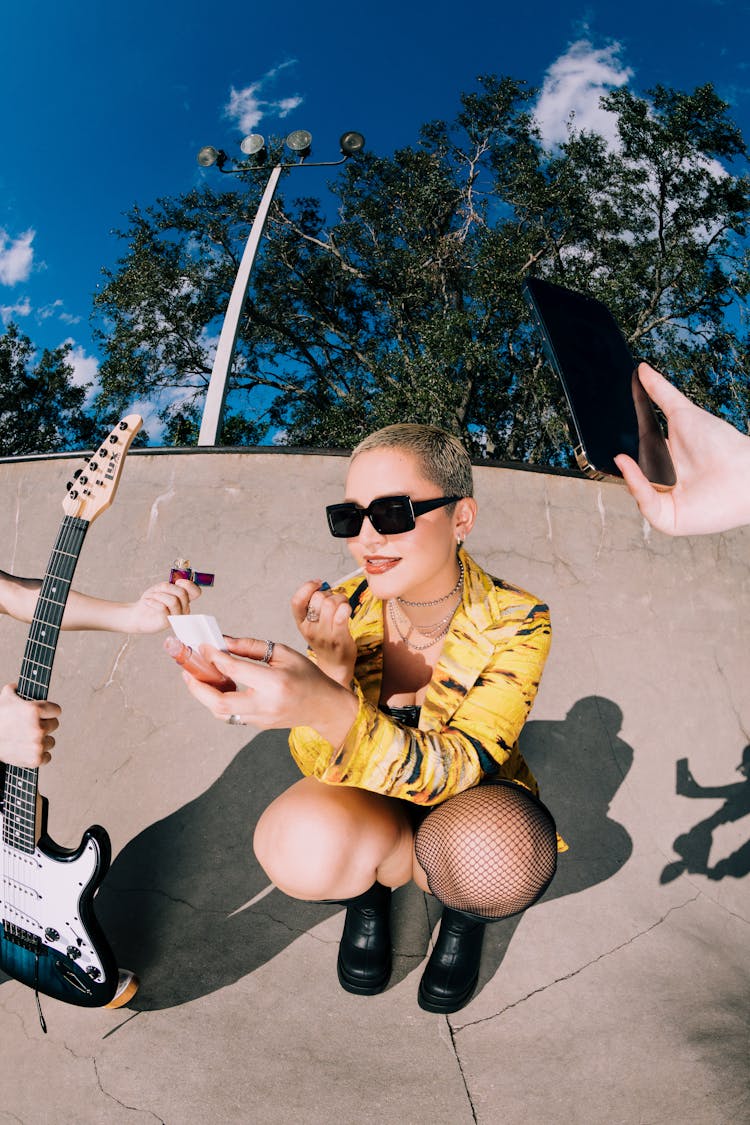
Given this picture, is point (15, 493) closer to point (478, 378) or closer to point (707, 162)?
point (478, 378)

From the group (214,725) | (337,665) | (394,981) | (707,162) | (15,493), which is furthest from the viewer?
(707,162)

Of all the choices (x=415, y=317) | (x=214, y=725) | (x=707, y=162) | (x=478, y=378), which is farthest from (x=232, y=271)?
(x=214, y=725)

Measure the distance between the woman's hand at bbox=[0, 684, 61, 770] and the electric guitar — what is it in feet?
0.46

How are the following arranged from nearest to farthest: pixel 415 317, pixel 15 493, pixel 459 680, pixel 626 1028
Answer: pixel 459 680, pixel 626 1028, pixel 15 493, pixel 415 317

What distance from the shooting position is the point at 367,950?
2.18 m

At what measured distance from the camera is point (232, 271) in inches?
650

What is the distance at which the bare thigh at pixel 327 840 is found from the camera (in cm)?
180

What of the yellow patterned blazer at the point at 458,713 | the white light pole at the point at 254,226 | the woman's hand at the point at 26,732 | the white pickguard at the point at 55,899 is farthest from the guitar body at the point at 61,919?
the white light pole at the point at 254,226

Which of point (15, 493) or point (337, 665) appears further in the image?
point (15, 493)

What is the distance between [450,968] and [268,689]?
1427 millimetres

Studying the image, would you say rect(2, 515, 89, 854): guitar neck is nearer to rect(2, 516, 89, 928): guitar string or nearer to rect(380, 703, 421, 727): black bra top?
rect(2, 516, 89, 928): guitar string

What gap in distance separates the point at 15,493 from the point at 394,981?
407cm

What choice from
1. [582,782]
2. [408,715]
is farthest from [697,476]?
[582,782]

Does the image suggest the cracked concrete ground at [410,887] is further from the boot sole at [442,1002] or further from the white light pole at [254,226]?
the white light pole at [254,226]
